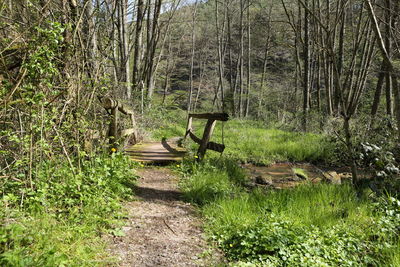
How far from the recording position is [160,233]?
3225 millimetres

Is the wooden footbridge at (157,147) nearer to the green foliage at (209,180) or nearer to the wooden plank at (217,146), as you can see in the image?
the wooden plank at (217,146)

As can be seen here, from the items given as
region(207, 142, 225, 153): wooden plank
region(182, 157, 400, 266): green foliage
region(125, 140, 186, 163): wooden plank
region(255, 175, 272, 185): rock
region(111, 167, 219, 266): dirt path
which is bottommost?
region(255, 175, 272, 185): rock

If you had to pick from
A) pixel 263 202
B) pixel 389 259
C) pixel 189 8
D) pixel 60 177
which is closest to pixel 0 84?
pixel 60 177

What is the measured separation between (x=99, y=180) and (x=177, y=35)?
31.4 meters

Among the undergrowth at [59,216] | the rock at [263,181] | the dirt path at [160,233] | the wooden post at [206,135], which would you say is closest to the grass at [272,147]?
the wooden post at [206,135]

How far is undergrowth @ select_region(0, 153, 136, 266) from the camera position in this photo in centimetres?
207

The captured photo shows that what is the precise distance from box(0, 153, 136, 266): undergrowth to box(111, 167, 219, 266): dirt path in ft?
0.61

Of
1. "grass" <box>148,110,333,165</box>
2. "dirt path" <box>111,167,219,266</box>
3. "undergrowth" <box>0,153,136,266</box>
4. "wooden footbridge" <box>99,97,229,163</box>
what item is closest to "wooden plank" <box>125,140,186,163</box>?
"wooden footbridge" <box>99,97,229,163</box>

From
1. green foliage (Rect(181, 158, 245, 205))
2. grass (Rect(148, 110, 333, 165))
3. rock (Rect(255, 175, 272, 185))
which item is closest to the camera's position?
green foliage (Rect(181, 158, 245, 205))

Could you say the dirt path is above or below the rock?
above

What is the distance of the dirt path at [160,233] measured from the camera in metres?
2.70

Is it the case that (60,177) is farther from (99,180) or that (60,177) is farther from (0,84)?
(0,84)

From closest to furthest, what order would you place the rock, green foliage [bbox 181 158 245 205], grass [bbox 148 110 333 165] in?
1. green foliage [bbox 181 158 245 205]
2. the rock
3. grass [bbox 148 110 333 165]

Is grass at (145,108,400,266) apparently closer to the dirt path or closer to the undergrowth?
the dirt path
